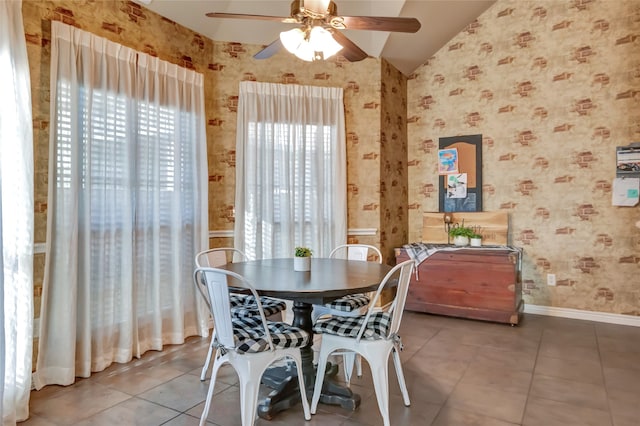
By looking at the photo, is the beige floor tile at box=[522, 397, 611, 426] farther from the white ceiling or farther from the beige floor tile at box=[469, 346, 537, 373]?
the white ceiling

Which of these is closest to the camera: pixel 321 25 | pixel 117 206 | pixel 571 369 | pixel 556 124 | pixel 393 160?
pixel 321 25

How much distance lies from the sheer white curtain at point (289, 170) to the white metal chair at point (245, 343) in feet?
5.94

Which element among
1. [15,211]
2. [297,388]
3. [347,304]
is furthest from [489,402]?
[15,211]

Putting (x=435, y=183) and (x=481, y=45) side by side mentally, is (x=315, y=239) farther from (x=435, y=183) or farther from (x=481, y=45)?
(x=481, y=45)

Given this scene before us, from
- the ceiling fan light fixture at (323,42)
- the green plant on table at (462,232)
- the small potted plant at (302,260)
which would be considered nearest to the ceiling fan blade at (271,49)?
the ceiling fan light fixture at (323,42)

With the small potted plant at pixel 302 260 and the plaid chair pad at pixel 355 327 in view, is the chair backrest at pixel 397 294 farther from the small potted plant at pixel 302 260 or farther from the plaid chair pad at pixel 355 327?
the small potted plant at pixel 302 260

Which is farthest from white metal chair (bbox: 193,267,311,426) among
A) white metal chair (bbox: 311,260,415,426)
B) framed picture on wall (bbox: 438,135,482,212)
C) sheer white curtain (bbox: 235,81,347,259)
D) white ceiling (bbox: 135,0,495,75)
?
framed picture on wall (bbox: 438,135,482,212)

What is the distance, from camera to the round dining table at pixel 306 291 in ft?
6.29

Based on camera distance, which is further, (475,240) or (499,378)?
(475,240)

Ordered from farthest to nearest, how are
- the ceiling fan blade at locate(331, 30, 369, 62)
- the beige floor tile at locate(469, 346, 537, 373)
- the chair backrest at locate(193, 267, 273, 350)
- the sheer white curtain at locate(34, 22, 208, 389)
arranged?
the beige floor tile at locate(469, 346, 537, 373)
the sheer white curtain at locate(34, 22, 208, 389)
the ceiling fan blade at locate(331, 30, 369, 62)
the chair backrest at locate(193, 267, 273, 350)

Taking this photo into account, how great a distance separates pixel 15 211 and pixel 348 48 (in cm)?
218

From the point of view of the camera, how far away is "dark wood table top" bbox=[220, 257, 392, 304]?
74.7 inches

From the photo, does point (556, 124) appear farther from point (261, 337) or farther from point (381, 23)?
point (261, 337)

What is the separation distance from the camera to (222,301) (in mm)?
1862
